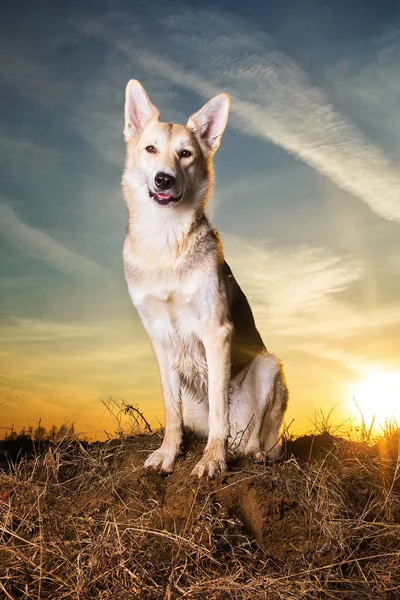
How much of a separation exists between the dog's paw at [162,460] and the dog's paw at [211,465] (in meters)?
0.43

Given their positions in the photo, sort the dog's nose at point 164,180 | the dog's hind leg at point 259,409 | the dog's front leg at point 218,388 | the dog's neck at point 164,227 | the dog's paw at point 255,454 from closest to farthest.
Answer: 1. the dog's front leg at point 218,388
2. the dog's nose at point 164,180
3. the dog's neck at point 164,227
4. the dog's paw at point 255,454
5. the dog's hind leg at point 259,409

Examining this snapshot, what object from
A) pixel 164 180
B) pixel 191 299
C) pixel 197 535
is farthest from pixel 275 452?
pixel 164 180

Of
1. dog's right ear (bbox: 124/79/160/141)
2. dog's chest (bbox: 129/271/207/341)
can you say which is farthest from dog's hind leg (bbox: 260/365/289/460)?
dog's right ear (bbox: 124/79/160/141)

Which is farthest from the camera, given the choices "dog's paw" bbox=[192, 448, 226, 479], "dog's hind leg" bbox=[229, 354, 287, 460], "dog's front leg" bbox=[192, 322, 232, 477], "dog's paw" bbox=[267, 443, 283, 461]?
"dog's paw" bbox=[267, 443, 283, 461]

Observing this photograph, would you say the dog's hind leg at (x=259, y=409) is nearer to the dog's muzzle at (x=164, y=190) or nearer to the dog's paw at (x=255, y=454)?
the dog's paw at (x=255, y=454)

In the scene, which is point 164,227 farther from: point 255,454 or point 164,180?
point 255,454

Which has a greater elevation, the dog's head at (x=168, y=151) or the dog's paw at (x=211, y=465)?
the dog's head at (x=168, y=151)

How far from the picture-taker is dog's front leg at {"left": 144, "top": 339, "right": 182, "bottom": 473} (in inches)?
217

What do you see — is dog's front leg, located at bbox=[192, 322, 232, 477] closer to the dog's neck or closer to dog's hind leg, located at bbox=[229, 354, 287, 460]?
dog's hind leg, located at bbox=[229, 354, 287, 460]

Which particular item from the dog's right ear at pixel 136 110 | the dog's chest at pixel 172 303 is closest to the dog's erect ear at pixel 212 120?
the dog's right ear at pixel 136 110

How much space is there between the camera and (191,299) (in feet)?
17.4

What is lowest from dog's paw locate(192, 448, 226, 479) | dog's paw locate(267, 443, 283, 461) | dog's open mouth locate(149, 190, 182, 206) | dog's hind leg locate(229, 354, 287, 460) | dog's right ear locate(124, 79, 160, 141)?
dog's paw locate(267, 443, 283, 461)

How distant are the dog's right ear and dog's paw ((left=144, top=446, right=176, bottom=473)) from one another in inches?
115

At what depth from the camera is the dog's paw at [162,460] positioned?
17.4 ft
